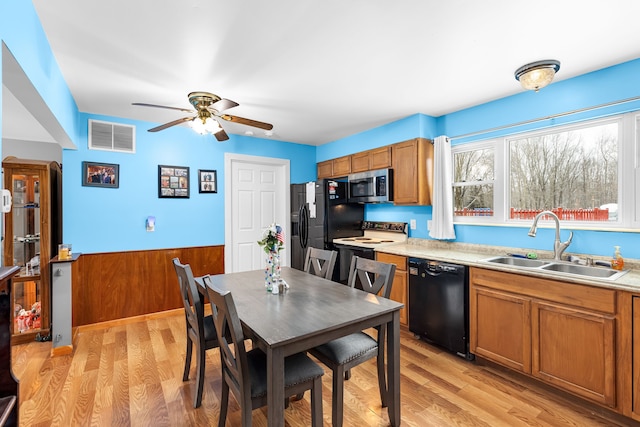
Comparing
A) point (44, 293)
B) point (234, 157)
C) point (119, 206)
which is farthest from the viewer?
point (234, 157)

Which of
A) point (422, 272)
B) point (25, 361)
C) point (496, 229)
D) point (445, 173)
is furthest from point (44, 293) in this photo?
point (496, 229)

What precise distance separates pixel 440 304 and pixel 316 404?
1.68 metres

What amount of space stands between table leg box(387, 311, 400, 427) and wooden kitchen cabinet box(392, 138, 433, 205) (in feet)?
6.24

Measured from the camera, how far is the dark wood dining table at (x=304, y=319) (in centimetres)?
139

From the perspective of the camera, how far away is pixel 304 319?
1.62 m

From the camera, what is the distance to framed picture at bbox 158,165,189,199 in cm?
376

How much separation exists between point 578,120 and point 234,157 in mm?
3801

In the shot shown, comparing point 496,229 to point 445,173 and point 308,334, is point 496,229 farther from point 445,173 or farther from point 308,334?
point 308,334

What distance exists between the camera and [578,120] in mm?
2480

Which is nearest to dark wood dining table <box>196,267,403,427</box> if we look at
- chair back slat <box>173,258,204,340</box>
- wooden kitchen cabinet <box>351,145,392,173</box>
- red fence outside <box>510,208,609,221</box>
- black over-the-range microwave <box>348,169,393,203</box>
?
chair back slat <box>173,258,204,340</box>

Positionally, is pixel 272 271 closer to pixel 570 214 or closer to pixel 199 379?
pixel 199 379

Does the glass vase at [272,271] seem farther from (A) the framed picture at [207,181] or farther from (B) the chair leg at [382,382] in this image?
(A) the framed picture at [207,181]

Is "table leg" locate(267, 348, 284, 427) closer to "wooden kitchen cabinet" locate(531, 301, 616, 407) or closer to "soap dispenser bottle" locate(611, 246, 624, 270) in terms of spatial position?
"wooden kitchen cabinet" locate(531, 301, 616, 407)

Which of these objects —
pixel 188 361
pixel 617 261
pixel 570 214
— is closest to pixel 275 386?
pixel 188 361
